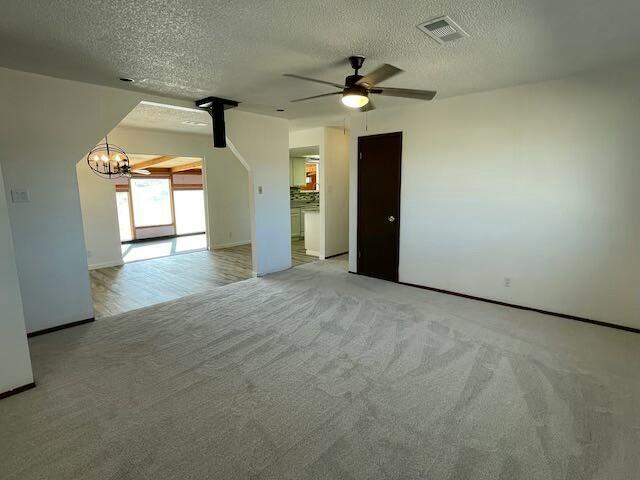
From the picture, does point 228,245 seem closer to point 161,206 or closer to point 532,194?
point 161,206

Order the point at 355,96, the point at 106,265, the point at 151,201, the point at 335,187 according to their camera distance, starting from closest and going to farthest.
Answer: the point at 355,96 < the point at 106,265 < the point at 335,187 < the point at 151,201

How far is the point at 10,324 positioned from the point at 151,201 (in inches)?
362

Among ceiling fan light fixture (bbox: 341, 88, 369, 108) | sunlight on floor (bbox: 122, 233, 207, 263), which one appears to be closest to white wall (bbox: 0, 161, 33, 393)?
ceiling fan light fixture (bbox: 341, 88, 369, 108)

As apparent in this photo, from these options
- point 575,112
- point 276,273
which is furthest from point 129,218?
point 575,112

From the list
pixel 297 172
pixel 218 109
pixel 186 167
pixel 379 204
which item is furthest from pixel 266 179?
pixel 186 167

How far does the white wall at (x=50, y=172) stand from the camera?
3.15 m

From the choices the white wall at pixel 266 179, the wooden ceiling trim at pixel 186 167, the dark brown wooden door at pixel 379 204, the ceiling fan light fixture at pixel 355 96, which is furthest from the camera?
the wooden ceiling trim at pixel 186 167

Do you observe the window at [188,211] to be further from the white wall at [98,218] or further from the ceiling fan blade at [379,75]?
the ceiling fan blade at [379,75]

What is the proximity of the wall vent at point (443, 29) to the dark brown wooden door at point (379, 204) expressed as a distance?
7.49ft

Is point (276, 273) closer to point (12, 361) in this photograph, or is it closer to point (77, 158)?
point (77, 158)

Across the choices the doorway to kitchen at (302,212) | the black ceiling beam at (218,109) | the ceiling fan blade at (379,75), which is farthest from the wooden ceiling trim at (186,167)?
the ceiling fan blade at (379,75)

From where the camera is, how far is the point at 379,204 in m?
5.09

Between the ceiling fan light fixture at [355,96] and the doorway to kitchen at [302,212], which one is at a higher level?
the ceiling fan light fixture at [355,96]

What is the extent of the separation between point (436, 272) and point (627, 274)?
1932 mm
